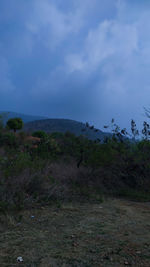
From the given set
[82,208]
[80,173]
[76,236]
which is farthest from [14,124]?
[76,236]

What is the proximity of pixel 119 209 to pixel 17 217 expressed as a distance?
245cm

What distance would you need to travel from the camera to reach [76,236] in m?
4.00

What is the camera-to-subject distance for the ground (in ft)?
10.5

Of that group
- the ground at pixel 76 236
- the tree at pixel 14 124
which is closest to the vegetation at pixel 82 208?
the ground at pixel 76 236

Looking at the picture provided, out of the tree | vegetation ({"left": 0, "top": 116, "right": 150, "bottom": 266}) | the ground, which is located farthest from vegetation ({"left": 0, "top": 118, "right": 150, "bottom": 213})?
the tree

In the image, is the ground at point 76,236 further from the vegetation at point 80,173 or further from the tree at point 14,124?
the tree at point 14,124

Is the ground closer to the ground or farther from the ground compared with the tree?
closer to the ground

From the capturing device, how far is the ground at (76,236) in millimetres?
3186

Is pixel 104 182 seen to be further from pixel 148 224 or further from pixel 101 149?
pixel 148 224

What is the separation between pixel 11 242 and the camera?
12.2 feet

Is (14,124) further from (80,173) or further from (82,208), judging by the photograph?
(82,208)

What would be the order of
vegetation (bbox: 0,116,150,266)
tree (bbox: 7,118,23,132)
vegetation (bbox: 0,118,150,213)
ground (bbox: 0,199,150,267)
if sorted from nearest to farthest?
ground (bbox: 0,199,150,267) → vegetation (bbox: 0,116,150,266) → vegetation (bbox: 0,118,150,213) → tree (bbox: 7,118,23,132)

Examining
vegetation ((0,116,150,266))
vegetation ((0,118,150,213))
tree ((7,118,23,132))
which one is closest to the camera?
vegetation ((0,116,150,266))

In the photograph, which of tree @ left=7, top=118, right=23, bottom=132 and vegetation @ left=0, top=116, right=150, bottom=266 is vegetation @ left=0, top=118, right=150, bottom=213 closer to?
vegetation @ left=0, top=116, right=150, bottom=266
